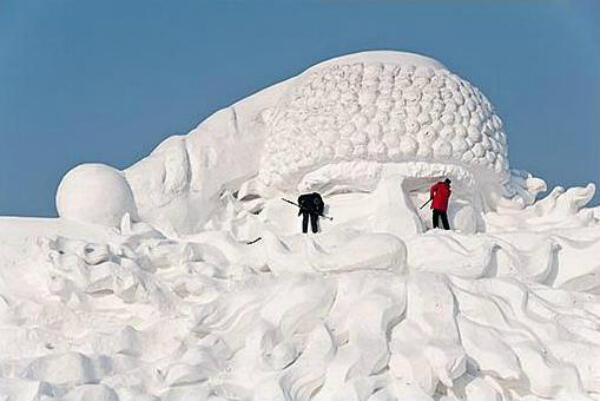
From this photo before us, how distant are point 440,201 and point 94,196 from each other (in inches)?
49.2

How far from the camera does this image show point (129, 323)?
319cm

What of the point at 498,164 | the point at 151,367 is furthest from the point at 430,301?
the point at 498,164

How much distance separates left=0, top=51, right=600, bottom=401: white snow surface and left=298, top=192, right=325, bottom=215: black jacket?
7 centimetres

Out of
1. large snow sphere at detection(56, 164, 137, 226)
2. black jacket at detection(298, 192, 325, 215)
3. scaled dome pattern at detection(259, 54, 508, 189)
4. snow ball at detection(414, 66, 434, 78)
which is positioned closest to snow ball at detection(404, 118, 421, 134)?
scaled dome pattern at detection(259, 54, 508, 189)

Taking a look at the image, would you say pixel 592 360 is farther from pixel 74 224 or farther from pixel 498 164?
pixel 74 224

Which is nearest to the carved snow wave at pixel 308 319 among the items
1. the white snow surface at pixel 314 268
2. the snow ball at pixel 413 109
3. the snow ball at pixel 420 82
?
the white snow surface at pixel 314 268

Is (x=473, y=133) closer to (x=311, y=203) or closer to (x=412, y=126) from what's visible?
(x=412, y=126)

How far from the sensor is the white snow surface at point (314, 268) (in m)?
2.81

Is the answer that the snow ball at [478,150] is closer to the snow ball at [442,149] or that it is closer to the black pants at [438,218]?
the snow ball at [442,149]

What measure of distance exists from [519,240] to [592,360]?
69cm

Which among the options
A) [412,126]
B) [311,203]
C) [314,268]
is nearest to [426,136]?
[412,126]

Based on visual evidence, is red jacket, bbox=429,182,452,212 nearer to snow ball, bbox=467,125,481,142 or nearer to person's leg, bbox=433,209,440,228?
person's leg, bbox=433,209,440,228

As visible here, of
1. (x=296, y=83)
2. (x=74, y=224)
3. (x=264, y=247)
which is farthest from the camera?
(x=296, y=83)

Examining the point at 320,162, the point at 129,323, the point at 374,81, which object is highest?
the point at 374,81
